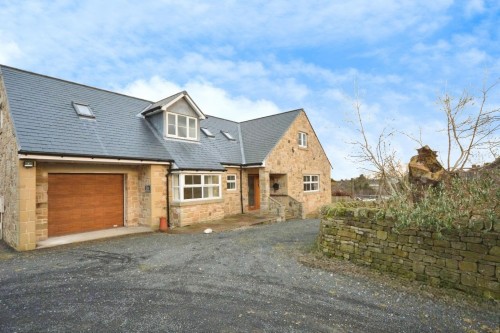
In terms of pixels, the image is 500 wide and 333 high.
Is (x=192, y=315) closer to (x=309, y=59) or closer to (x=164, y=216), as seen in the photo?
(x=164, y=216)

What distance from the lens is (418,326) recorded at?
3744 mm

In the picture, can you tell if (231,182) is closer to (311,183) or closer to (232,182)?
(232,182)

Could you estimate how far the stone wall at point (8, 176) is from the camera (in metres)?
8.89

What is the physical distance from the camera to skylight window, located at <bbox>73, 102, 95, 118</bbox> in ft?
38.5

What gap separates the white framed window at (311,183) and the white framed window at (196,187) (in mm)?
8992

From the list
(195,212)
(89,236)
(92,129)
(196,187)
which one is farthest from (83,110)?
(195,212)

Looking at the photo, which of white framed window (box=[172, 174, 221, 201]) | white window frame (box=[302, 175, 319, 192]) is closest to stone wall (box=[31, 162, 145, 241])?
white framed window (box=[172, 174, 221, 201])

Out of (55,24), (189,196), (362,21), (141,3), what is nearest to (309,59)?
(362,21)

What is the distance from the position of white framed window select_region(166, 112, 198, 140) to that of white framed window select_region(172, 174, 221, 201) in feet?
9.39

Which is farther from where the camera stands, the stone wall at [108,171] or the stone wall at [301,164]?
the stone wall at [301,164]

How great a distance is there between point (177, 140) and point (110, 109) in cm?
376

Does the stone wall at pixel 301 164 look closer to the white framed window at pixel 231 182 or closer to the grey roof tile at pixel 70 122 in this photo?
the white framed window at pixel 231 182

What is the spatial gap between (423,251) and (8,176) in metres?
13.7

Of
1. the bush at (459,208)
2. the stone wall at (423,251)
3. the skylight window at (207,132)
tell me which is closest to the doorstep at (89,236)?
the skylight window at (207,132)
